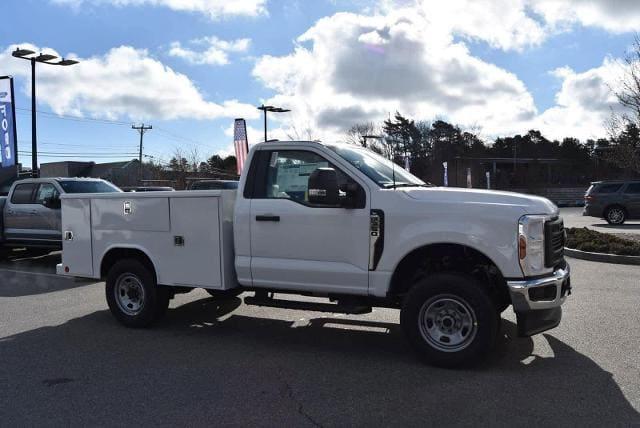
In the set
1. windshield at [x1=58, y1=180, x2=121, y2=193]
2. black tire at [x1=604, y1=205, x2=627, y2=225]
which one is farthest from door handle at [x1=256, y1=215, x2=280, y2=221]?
black tire at [x1=604, y1=205, x2=627, y2=225]

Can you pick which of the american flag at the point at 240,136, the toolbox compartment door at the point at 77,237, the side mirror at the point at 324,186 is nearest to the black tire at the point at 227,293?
the toolbox compartment door at the point at 77,237

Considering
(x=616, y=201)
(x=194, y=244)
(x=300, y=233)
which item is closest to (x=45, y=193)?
(x=194, y=244)

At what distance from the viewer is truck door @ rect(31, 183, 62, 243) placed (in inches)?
484

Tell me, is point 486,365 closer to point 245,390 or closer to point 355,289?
point 355,289

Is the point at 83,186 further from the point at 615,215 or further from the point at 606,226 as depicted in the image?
the point at 615,215

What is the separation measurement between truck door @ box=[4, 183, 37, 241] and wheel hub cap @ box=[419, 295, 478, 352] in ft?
34.1

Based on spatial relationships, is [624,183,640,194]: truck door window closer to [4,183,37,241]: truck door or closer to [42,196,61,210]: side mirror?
[42,196,61,210]: side mirror

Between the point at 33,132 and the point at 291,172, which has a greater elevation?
the point at 33,132

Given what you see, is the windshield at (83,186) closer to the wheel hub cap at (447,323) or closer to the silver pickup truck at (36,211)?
the silver pickup truck at (36,211)

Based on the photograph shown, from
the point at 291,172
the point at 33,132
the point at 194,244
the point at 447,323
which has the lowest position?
the point at 447,323

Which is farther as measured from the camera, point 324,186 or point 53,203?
point 53,203

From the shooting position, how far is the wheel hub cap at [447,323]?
16.9 ft

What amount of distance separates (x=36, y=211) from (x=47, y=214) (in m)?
0.42

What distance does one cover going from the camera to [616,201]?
21.4 metres
